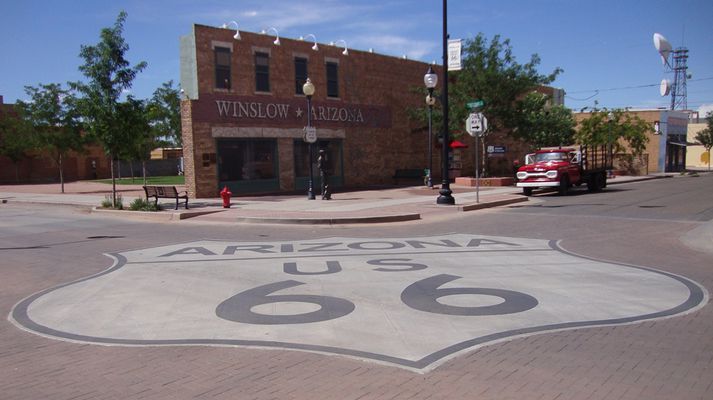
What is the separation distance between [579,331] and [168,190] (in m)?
17.0

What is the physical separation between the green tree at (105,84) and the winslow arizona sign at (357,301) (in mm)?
11262

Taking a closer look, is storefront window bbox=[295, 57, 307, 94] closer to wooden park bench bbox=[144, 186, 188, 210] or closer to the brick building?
the brick building

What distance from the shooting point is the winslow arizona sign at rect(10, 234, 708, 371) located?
5.60 meters

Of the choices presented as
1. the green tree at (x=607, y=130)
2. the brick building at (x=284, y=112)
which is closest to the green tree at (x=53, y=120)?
the brick building at (x=284, y=112)

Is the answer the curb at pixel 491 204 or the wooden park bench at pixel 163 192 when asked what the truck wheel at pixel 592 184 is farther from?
the wooden park bench at pixel 163 192

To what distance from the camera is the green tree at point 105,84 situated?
65.3 feet

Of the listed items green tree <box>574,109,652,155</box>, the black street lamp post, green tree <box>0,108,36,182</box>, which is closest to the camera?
the black street lamp post

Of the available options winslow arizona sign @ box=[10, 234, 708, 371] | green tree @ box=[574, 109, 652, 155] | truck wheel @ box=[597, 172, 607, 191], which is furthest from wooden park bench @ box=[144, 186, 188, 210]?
green tree @ box=[574, 109, 652, 155]

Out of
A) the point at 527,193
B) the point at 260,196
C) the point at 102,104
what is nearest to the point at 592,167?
the point at 527,193

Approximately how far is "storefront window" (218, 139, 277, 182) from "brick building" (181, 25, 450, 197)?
0.15 ft

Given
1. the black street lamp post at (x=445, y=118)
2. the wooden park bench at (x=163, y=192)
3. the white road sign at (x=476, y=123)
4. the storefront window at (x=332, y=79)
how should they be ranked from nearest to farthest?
1. the white road sign at (x=476, y=123)
2. the black street lamp post at (x=445, y=118)
3. the wooden park bench at (x=163, y=192)
4. the storefront window at (x=332, y=79)

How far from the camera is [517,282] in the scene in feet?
26.0

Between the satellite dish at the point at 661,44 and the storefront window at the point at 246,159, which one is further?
the satellite dish at the point at 661,44

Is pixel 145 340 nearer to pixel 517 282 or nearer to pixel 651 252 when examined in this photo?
pixel 517 282
